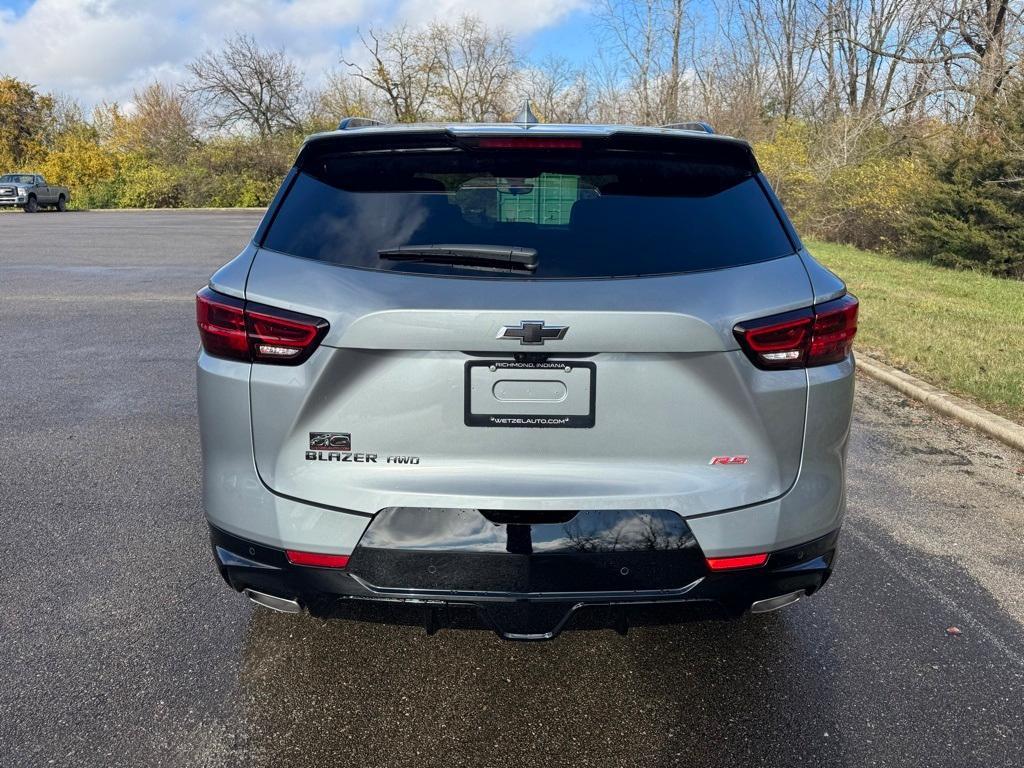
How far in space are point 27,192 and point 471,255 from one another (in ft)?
144

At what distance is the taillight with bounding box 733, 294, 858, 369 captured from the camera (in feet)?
7.51

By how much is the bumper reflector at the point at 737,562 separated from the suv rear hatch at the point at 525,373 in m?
0.17

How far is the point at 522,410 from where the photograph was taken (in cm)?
226

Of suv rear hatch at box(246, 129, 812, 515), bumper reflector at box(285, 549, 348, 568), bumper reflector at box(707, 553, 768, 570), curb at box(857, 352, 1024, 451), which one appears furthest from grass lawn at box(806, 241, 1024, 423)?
bumper reflector at box(285, 549, 348, 568)

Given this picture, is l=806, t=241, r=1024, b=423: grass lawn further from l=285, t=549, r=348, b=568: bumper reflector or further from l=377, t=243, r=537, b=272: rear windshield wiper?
l=285, t=549, r=348, b=568: bumper reflector

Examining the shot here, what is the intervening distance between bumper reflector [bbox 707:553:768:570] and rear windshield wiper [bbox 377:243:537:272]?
0.97m

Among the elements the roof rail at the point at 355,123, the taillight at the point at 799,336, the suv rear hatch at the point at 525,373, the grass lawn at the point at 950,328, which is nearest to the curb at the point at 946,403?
the grass lawn at the point at 950,328

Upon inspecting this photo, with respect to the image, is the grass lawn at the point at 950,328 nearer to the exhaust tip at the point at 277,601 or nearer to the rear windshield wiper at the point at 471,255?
the rear windshield wiper at the point at 471,255

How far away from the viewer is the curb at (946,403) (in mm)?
5848

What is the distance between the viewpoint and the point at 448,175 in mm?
2543

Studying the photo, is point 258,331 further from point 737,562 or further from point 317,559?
point 737,562

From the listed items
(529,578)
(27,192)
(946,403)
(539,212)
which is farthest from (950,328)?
(27,192)

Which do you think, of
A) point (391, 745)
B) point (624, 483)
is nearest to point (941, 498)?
point (624, 483)

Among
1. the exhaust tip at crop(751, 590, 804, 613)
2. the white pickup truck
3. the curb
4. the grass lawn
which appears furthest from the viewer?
the white pickup truck
